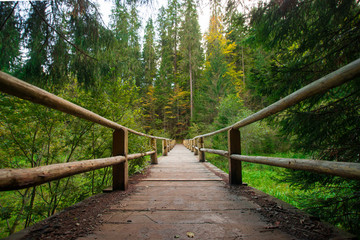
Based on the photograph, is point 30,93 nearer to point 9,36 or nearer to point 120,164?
point 120,164

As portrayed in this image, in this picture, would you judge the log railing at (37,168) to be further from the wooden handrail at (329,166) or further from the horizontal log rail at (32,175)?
the wooden handrail at (329,166)

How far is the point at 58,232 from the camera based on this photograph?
1103 mm

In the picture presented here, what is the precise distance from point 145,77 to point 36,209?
81.3 ft

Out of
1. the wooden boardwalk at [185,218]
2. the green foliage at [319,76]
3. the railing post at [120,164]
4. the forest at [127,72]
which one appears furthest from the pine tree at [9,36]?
the green foliage at [319,76]

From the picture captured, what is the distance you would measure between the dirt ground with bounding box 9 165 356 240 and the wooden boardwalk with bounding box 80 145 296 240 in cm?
7

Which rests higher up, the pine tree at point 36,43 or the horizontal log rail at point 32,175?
the pine tree at point 36,43

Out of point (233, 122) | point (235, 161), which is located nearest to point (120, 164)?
point (235, 161)

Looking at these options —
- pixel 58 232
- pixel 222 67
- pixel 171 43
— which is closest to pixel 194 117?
pixel 222 67

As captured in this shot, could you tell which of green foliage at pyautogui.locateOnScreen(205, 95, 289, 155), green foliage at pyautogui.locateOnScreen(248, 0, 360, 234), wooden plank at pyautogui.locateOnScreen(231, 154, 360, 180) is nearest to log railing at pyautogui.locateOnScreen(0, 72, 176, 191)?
wooden plank at pyautogui.locateOnScreen(231, 154, 360, 180)

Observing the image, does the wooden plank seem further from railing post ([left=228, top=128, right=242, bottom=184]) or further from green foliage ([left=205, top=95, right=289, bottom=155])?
green foliage ([left=205, top=95, right=289, bottom=155])

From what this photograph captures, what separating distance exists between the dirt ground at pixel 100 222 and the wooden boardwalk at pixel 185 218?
7 cm

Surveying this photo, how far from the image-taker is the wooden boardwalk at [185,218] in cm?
111

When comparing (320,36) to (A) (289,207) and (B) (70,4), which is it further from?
(B) (70,4)

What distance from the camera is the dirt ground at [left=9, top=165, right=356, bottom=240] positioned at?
1.03 metres
